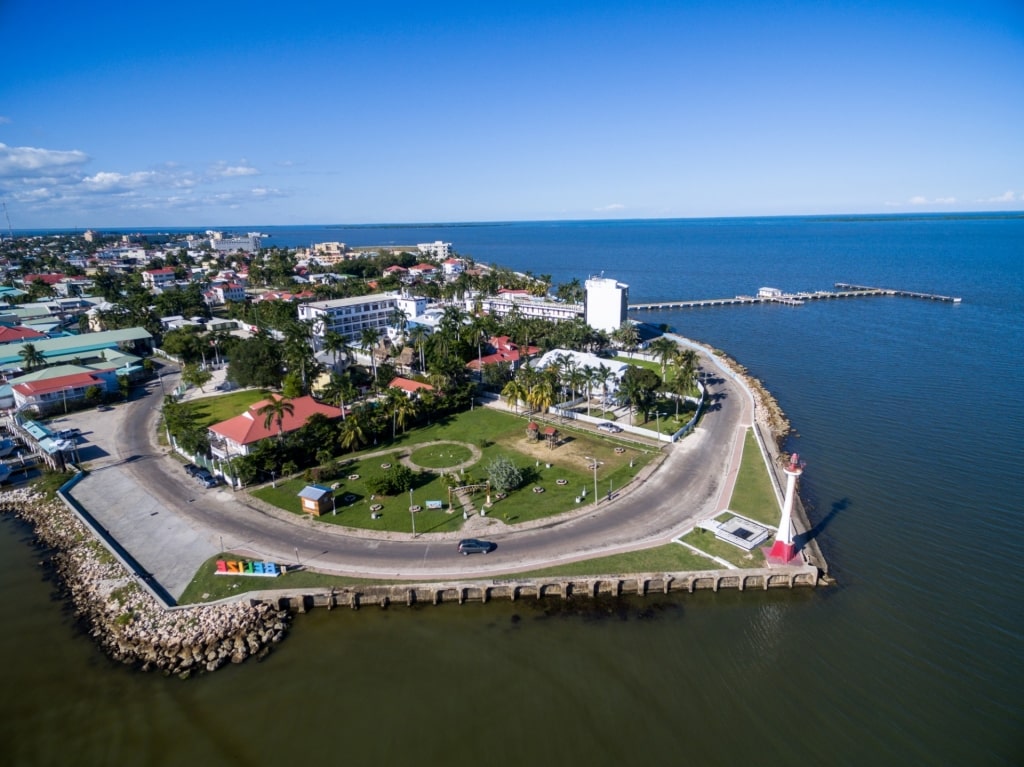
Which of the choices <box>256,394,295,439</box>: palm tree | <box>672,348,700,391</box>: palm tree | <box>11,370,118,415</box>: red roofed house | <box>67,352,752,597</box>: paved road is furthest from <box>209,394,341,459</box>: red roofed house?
<box>672,348,700,391</box>: palm tree

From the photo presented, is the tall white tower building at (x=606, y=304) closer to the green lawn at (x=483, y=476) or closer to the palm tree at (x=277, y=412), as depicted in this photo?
the green lawn at (x=483, y=476)

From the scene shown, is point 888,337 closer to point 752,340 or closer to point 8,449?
point 752,340

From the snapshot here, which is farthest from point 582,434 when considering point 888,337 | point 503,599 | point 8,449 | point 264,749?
point 888,337

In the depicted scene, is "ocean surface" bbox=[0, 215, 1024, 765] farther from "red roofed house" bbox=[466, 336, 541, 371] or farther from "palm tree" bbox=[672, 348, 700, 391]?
"red roofed house" bbox=[466, 336, 541, 371]


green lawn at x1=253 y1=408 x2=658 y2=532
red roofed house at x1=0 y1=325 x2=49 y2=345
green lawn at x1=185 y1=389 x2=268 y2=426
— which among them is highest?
red roofed house at x1=0 y1=325 x2=49 y2=345

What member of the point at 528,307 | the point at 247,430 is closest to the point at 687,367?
the point at 247,430

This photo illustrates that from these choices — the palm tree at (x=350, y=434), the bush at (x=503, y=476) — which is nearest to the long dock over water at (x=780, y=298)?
the palm tree at (x=350, y=434)
